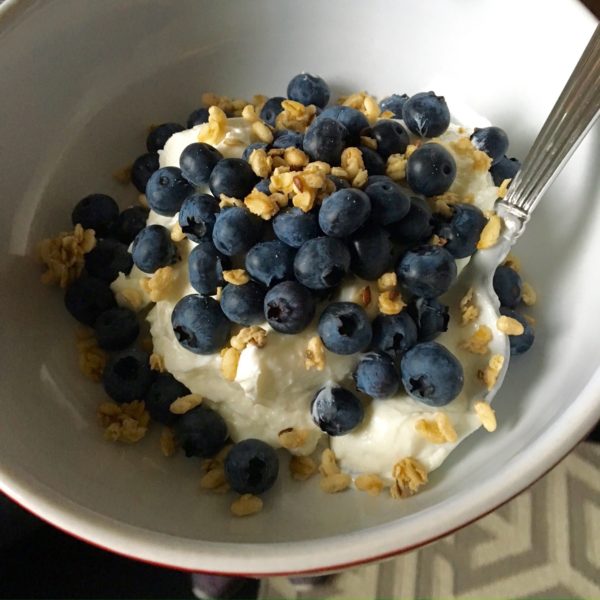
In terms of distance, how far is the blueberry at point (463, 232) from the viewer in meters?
0.72

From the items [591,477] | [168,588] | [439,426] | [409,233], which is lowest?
[168,588]

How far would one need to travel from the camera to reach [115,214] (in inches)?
33.5

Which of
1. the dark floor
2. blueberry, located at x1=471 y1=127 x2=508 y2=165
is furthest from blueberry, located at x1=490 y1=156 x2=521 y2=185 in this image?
the dark floor

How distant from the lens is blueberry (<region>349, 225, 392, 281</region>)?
0.68 metres

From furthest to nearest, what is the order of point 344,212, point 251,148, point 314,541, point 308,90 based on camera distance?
1. point 308,90
2. point 251,148
3. point 344,212
4. point 314,541

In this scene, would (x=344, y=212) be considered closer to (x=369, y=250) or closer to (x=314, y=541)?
(x=369, y=250)

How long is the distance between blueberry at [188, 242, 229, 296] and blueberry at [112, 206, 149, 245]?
163mm

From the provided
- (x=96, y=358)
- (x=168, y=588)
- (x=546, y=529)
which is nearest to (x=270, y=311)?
(x=96, y=358)

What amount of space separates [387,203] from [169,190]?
25cm

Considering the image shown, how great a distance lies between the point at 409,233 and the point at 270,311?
0.54 feet

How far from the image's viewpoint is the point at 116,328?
77cm

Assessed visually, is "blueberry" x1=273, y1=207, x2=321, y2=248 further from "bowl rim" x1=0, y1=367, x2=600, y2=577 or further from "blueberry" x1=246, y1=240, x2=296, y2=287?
"bowl rim" x1=0, y1=367, x2=600, y2=577

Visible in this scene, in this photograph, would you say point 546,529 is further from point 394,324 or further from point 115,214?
point 115,214

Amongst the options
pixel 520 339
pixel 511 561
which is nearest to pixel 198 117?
pixel 520 339
